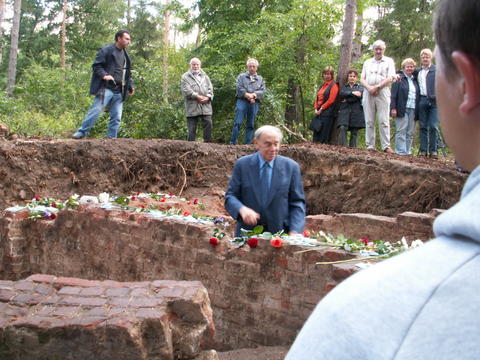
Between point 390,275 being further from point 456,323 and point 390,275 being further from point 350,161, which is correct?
point 350,161

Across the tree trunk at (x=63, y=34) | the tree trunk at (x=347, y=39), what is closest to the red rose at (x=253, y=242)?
the tree trunk at (x=347, y=39)

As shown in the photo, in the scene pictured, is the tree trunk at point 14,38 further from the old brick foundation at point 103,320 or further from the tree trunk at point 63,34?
the old brick foundation at point 103,320

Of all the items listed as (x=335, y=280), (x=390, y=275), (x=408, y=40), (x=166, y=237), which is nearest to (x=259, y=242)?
(x=335, y=280)

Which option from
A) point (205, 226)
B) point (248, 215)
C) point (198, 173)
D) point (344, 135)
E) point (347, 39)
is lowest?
point (205, 226)

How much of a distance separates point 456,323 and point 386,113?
38.3 ft

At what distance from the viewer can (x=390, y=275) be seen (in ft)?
2.25

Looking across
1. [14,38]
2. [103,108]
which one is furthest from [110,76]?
[14,38]

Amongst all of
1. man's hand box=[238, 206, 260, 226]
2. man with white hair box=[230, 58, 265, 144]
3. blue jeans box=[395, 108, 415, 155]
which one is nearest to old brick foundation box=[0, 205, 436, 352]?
man's hand box=[238, 206, 260, 226]

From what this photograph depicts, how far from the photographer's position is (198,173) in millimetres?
13297

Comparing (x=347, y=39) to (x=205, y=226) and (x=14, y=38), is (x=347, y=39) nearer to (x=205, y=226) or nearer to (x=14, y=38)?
(x=205, y=226)

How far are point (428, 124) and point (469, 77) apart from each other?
11.4m

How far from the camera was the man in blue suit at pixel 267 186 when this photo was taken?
5.92 metres

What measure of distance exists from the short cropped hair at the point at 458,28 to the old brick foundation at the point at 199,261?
3.14m

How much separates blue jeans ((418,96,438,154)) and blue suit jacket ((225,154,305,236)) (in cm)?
626
